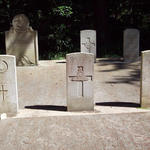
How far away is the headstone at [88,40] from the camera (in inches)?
462

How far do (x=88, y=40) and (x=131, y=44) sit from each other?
1.91m

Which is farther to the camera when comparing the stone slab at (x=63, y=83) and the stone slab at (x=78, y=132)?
the stone slab at (x=63, y=83)

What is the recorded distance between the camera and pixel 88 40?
11.9 meters

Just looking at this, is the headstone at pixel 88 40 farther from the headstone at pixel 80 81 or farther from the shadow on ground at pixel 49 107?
the headstone at pixel 80 81

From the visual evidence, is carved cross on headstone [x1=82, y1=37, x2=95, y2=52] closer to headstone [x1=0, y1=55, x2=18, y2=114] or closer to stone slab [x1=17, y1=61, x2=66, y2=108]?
stone slab [x1=17, y1=61, x2=66, y2=108]

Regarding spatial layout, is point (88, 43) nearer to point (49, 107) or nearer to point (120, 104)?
point (120, 104)

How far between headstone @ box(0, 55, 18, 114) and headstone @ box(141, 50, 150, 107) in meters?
2.86

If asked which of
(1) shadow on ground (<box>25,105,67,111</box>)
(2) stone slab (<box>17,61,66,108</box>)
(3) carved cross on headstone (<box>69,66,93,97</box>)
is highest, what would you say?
(3) carved cross on headstone (<box>69,66,93,97</box>)

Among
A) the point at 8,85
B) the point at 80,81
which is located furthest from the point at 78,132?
the point at 8,85

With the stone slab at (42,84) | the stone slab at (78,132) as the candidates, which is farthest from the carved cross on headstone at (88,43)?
the stone slab at (78,132)

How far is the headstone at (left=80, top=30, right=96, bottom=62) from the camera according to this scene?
11.7 metres

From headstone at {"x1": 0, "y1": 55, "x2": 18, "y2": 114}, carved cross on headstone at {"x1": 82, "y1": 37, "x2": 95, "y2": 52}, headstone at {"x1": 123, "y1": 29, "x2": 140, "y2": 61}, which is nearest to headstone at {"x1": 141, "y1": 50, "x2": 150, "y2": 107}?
headstone at {"x1": 0, "y1": 55, "x2": 18, "y2": 114}

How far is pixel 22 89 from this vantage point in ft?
27.6

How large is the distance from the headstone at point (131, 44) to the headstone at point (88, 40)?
54.5 inches
